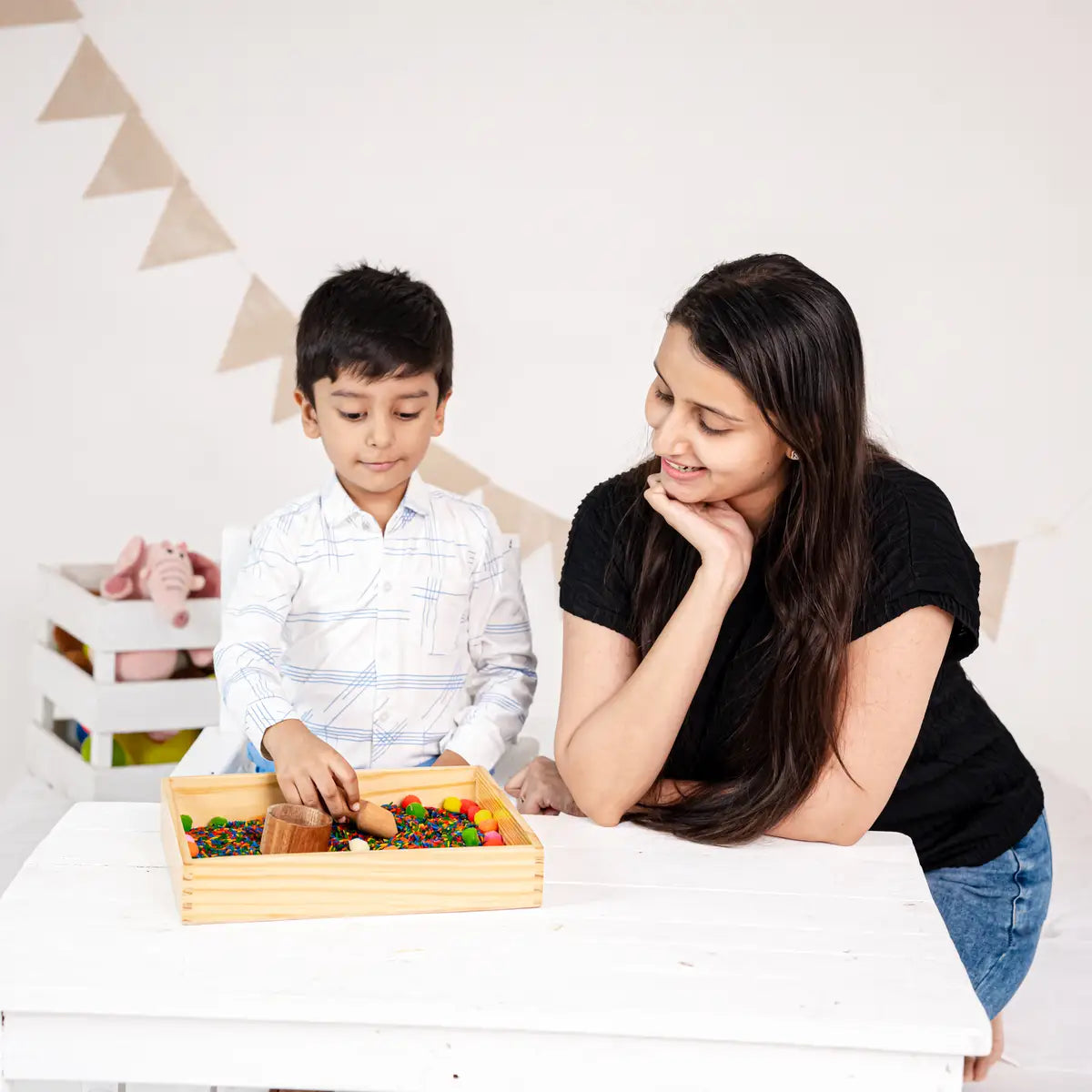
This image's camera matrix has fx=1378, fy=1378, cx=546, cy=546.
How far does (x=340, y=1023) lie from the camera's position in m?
0.96

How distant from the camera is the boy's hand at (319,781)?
1298 mm

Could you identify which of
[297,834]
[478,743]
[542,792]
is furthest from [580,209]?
[297,834]

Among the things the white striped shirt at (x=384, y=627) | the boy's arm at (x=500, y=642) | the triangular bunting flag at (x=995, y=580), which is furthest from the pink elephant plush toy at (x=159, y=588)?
the triangular bunting flag at (x=995, y=580)

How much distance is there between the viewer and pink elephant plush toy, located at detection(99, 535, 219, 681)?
2623 mm

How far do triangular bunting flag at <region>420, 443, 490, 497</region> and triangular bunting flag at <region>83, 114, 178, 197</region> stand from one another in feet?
3.00

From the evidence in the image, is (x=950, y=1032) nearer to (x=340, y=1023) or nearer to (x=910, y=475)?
(x=340, y=1023)

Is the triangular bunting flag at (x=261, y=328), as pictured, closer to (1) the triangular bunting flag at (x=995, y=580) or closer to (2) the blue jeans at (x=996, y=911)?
(1) the triangular bunting flag at (x=995, y=580)

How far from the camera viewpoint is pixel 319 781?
1299 mm

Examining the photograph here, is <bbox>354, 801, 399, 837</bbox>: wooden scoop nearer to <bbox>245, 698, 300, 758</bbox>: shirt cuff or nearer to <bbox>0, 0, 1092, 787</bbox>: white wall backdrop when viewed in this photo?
<bbox>245, 698, 300, 758</bbox>: shirt cuff

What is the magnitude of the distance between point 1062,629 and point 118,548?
234 cm

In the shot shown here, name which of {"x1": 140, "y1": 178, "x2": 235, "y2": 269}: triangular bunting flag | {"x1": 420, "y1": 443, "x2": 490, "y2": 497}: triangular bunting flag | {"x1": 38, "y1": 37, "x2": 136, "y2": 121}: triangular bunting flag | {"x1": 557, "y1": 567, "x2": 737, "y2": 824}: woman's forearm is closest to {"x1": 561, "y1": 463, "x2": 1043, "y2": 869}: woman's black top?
{"x1": 557, "y1": 567, "x2": 737, "y2": 824}: woman's forearm

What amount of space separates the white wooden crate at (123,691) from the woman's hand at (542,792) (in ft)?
4.00

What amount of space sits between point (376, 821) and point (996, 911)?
75cm

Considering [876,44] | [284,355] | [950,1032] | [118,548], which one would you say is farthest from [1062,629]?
[950,1032]
